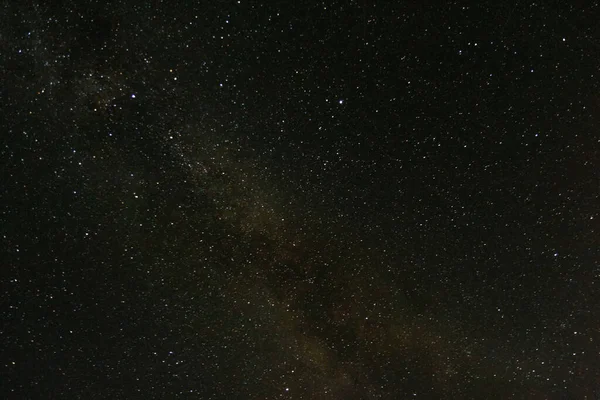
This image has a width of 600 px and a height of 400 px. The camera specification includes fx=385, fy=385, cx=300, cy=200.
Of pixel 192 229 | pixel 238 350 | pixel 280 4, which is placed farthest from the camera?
pixel 238 350

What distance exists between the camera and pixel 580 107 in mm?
804

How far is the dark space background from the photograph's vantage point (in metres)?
0.75

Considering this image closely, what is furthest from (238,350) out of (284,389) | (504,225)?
(504,225)

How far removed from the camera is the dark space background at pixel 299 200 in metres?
0.75

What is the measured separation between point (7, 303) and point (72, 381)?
0.85ft

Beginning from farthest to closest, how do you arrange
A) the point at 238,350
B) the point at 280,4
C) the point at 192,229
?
the point at 238,350, the point at 192,229, the point at 280,4

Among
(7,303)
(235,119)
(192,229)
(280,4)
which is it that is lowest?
(7,303)

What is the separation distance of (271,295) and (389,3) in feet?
2.22

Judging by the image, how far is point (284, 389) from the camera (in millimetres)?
1013

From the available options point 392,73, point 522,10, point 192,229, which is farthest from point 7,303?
point 522,10

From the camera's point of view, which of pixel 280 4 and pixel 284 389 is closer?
pixel 280 4

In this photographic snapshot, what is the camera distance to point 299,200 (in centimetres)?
86

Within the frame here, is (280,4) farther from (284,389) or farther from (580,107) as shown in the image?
(284,389)

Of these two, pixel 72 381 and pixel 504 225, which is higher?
pixel 504 225
